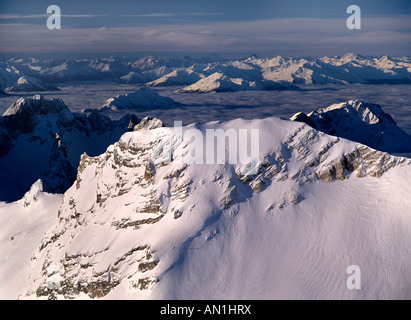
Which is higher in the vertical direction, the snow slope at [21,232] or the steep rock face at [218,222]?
the steep rock face at [218,222]

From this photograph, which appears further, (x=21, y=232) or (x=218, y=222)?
(x=21, y=232)

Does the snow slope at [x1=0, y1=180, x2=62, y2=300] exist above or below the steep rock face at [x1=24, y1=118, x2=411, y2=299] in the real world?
below

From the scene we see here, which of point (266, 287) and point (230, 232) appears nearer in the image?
point (266, 287)

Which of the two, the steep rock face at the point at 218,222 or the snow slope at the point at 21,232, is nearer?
the steep rock face at the point at 218,222

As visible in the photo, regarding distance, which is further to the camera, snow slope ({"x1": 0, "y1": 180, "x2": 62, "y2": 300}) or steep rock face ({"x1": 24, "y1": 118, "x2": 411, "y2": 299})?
snow slope ({"x1": 0, "y1": 180, "x2": 62, "y2": 300})

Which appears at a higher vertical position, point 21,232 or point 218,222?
point 218,222

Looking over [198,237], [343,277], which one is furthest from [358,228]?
[198,237]

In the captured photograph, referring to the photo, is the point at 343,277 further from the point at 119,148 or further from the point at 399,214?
the point at 119,148
